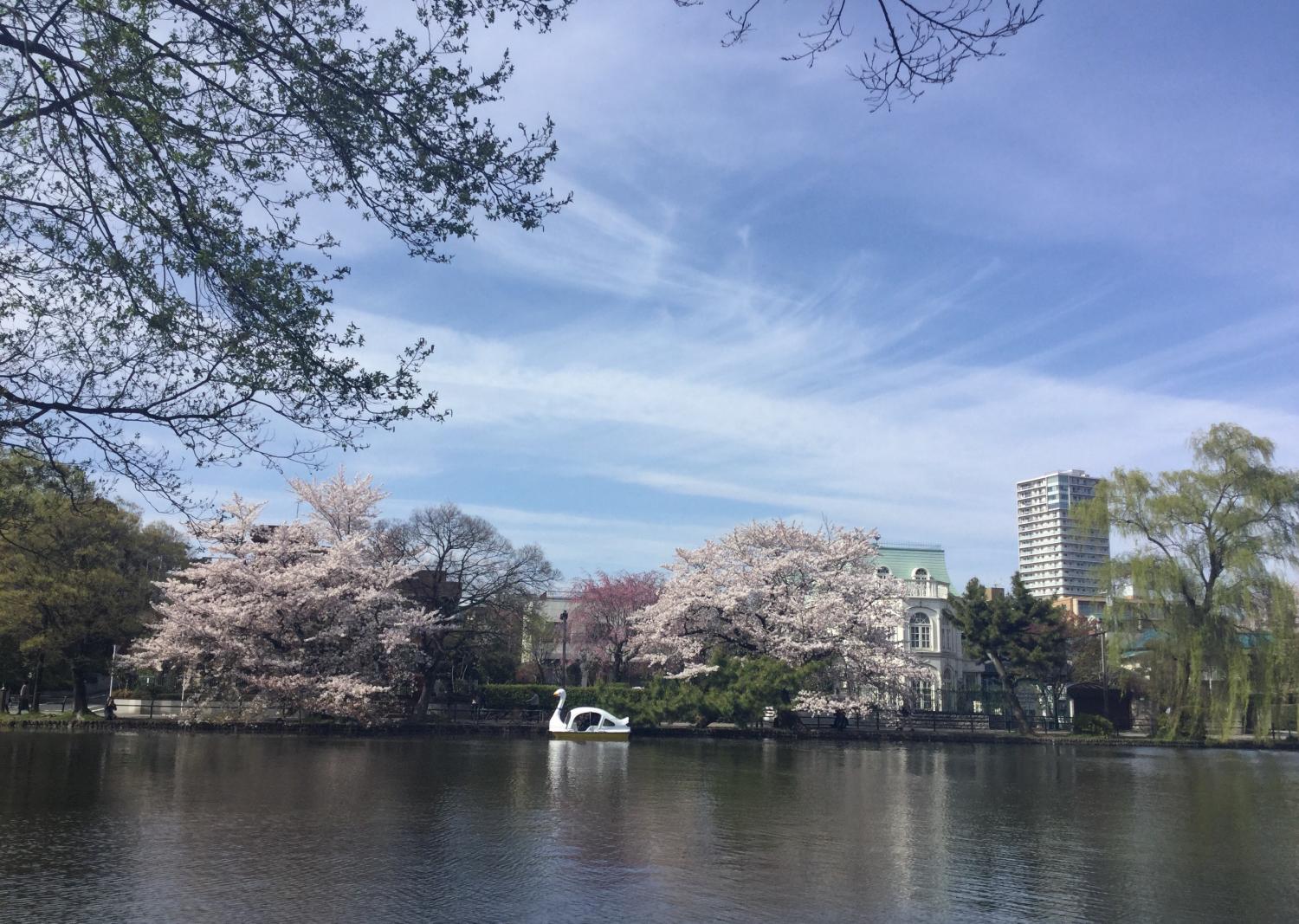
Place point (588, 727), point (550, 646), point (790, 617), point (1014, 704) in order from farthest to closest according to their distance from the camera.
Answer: point (550, 646) < point (1014, 704) < point (790, 617) < point (588, 727)

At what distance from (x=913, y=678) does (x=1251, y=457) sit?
1539 cm

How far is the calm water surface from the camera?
8289 millimetres

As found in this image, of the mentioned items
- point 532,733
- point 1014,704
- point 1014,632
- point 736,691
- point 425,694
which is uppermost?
point 1014,632

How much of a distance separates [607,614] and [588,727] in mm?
22380

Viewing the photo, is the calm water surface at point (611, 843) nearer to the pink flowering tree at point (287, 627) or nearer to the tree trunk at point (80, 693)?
the pink flowering tree at point (287, 627)

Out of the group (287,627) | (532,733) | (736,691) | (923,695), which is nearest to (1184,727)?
A: (923,695)

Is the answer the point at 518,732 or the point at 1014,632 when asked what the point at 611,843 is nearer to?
the point at 518,732

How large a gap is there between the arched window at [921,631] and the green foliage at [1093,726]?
71.5ft

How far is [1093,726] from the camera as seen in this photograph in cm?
4381

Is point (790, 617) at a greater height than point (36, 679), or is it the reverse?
point (790, 617)

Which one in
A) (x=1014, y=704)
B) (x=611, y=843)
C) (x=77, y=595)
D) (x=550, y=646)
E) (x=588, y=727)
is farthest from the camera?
(x=550, y=646)

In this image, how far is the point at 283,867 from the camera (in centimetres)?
938

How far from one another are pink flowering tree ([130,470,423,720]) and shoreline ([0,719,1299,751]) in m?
0.73

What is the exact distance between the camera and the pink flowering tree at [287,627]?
108 ft
